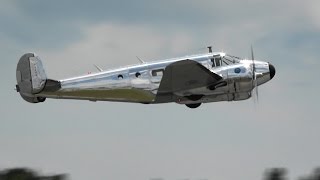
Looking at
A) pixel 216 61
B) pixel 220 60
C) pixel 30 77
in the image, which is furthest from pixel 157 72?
pixel 30 77

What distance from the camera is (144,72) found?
3400cm

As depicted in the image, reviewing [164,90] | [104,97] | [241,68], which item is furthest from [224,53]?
[104,97]

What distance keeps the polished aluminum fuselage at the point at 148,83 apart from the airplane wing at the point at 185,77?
0.86 ft

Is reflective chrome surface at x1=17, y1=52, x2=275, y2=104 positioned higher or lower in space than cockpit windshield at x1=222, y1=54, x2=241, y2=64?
lower

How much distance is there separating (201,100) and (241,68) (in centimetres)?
241

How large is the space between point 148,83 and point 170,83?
103cm

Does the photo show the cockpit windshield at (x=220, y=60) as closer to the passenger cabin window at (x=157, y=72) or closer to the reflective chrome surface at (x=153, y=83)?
the reflective chrome surface at (x=153, y=83)

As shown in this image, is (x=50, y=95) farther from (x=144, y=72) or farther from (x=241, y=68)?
(x=241, y=68)

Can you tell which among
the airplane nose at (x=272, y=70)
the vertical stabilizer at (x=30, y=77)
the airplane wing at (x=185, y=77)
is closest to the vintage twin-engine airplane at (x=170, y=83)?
the airplane wing at (x=185, y=77)

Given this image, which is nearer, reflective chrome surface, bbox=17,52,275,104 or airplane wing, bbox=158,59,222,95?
airplane wing, bbox=158,59,222,95

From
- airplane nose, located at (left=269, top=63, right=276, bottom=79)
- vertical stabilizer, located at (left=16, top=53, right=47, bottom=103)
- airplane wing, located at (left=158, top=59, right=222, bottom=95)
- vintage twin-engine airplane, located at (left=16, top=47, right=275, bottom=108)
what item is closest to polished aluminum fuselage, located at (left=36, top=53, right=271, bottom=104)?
vintage twin-engine airplane, located at (left=16, top=47, right=275, bottom=108)

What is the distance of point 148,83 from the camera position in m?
34.0

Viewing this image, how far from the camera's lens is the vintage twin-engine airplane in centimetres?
3384

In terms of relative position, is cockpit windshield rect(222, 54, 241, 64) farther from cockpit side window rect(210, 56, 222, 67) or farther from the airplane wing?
the airplane wing
